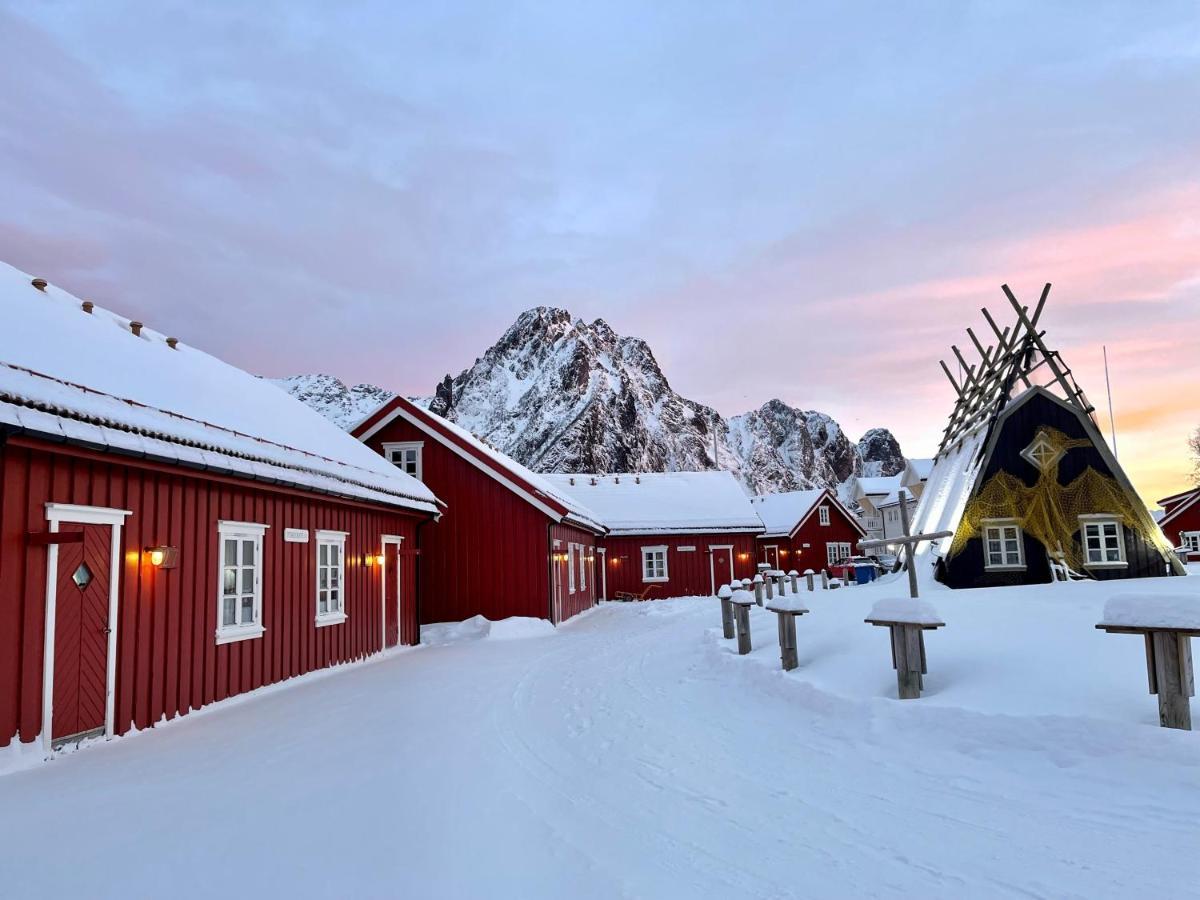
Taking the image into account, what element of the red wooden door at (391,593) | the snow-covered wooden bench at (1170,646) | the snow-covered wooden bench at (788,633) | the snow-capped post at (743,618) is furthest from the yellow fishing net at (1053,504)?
the snow-covered wooden bench at (1170,646)

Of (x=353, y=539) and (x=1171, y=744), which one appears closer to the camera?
(x=1171, y=744)

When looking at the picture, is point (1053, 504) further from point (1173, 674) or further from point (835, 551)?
point (835, 551)

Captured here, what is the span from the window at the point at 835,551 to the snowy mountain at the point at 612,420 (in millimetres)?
57301

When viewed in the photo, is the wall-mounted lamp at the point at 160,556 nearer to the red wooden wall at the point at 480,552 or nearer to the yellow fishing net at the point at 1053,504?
the red wooden wall at the point at 480,552

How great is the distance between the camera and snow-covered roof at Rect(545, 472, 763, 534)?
32.6 meters

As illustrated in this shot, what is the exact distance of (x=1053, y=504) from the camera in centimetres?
1883

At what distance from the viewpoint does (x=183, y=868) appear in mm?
4250

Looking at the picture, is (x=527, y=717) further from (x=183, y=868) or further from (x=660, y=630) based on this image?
(x=660, y=630)

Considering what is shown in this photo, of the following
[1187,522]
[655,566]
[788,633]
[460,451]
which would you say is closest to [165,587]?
[788,633]

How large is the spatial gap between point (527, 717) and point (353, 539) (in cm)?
674

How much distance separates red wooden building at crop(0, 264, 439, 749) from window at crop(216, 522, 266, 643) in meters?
0.03

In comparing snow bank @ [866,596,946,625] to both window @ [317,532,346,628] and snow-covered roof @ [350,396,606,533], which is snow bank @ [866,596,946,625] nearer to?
window @ [317,532,346,628]

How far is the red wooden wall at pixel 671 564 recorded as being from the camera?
106 ft

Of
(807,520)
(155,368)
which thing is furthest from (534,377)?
(155,368)
